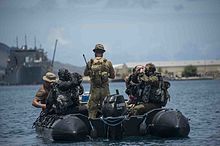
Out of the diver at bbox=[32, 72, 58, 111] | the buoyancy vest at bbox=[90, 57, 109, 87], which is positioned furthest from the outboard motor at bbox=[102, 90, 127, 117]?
the diver at bbox=[32, 72, 58, 111]

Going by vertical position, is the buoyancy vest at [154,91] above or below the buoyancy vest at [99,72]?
below

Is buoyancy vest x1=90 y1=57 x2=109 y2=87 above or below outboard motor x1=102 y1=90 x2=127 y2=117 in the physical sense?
above

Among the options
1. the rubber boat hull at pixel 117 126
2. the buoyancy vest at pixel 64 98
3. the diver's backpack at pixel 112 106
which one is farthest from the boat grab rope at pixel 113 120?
the buoyancy vest at pixel 64 98

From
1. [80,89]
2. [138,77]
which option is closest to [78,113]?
[80,89]

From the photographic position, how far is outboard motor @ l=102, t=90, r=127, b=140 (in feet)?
63.9

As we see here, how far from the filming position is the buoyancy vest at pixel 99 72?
20241 millimetres

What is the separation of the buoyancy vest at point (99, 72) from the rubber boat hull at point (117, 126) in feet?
4.13

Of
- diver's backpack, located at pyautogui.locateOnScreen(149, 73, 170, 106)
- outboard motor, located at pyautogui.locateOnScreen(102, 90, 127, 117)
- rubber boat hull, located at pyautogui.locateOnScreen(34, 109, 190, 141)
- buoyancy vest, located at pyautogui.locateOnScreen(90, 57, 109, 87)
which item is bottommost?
rubber boat hull, located at pyautogui.locateOnScreen(34, 109, 190, 141)

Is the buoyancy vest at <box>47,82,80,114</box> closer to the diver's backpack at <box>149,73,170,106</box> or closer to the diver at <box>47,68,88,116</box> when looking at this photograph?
the diver at <box>47,68,88,116</box>

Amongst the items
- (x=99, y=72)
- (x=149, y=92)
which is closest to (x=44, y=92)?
(x=99, y=72)

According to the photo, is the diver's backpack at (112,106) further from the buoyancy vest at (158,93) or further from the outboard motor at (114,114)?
the buoyancy vest at (158,93)

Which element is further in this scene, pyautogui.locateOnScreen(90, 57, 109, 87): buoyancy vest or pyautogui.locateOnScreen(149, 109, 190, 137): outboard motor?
pyautogui.locateOnScreen(90, 57, 109, 87): buoyancy vest

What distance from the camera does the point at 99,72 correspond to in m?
20.2

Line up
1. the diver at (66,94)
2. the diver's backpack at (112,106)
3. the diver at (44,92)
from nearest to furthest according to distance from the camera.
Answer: the diver's backpack at (112,106), the diver at (66,94), the diver at (44,92)
